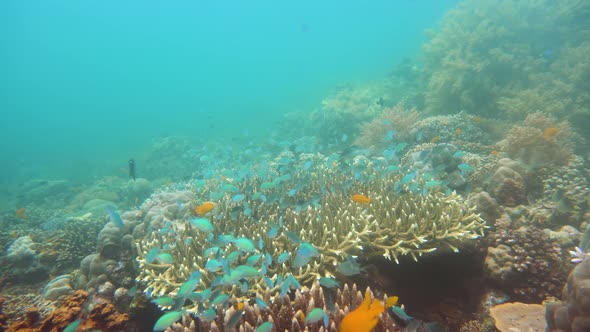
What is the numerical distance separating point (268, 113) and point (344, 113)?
33778 mm

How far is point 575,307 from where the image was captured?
276 centimetres

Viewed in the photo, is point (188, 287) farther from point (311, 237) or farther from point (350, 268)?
point (311, 237)

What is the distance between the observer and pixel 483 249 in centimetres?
487

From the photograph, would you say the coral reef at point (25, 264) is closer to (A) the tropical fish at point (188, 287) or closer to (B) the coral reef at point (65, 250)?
(B) the coral reef at point (65, 250)

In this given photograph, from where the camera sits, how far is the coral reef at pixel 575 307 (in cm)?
265

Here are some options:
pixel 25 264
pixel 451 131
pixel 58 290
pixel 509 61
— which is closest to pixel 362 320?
pixel 58 290

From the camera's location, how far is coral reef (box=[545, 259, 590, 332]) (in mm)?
2652

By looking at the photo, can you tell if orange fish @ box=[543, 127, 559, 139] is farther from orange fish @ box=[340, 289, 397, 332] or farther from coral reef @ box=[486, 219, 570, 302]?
orange fish @ box=[340, 289, 397, 332]

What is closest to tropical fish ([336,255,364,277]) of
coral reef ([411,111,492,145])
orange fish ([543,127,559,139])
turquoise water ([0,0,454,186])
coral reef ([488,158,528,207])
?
coral reef ([488,158,528,207])

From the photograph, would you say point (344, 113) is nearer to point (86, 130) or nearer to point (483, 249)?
point (483, 249)

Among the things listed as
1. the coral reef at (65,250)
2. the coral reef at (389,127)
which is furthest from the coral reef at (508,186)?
the coral reef at (65,250)

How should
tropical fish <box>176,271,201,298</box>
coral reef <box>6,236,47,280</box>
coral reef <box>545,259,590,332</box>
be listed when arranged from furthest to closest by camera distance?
coral reef <box>6,236,47,280</box>, tropical fish <box>176,271,201,298</box>, coral reef <box>545,259,590,332</box>

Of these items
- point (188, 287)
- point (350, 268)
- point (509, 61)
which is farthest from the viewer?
point (509, 61)

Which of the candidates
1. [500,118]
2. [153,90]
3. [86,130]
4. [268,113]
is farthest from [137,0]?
[500,118]
